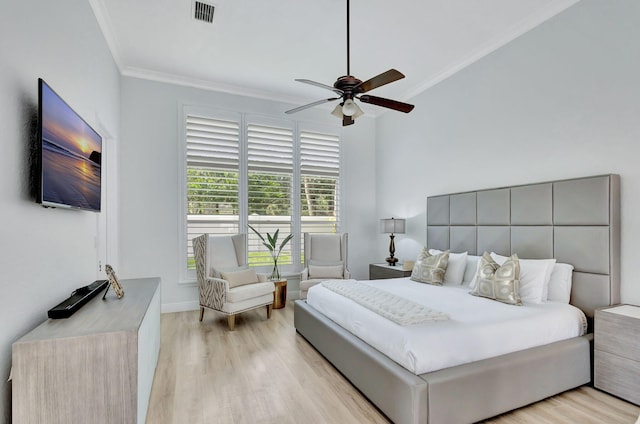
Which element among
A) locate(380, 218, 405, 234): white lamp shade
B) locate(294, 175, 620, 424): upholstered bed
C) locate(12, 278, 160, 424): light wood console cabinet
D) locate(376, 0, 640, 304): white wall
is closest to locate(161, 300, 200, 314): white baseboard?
locate(294, 175, 620, 424): upholstered bed

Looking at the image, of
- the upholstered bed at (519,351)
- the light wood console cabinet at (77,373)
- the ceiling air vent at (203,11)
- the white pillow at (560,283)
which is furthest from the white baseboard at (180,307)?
the white pillow at (560,283)

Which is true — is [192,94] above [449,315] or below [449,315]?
above

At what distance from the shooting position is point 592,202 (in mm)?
2590

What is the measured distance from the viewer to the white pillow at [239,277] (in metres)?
3.86

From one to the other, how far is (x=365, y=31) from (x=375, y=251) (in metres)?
3.48

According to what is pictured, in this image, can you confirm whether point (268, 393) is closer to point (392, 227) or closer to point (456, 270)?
point (456, 270)

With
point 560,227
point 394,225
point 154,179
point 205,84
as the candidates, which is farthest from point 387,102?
point 154,179

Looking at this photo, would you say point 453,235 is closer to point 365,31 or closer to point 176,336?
point 365,31

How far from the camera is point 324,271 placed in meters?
4.55

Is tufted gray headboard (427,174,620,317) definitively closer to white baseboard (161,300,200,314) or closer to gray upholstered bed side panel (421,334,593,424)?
gray upholstered bed side panel (421,334,593,424)

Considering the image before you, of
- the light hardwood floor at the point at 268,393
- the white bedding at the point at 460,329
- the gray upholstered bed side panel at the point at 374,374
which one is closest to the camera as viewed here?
the gray upholstered bed side panel at the point at 374,374

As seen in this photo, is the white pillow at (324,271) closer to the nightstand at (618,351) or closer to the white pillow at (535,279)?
the white pillow at (535,279)

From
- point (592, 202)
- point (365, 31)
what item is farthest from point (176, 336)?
point (592, 202)

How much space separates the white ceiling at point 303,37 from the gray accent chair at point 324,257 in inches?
88.0
